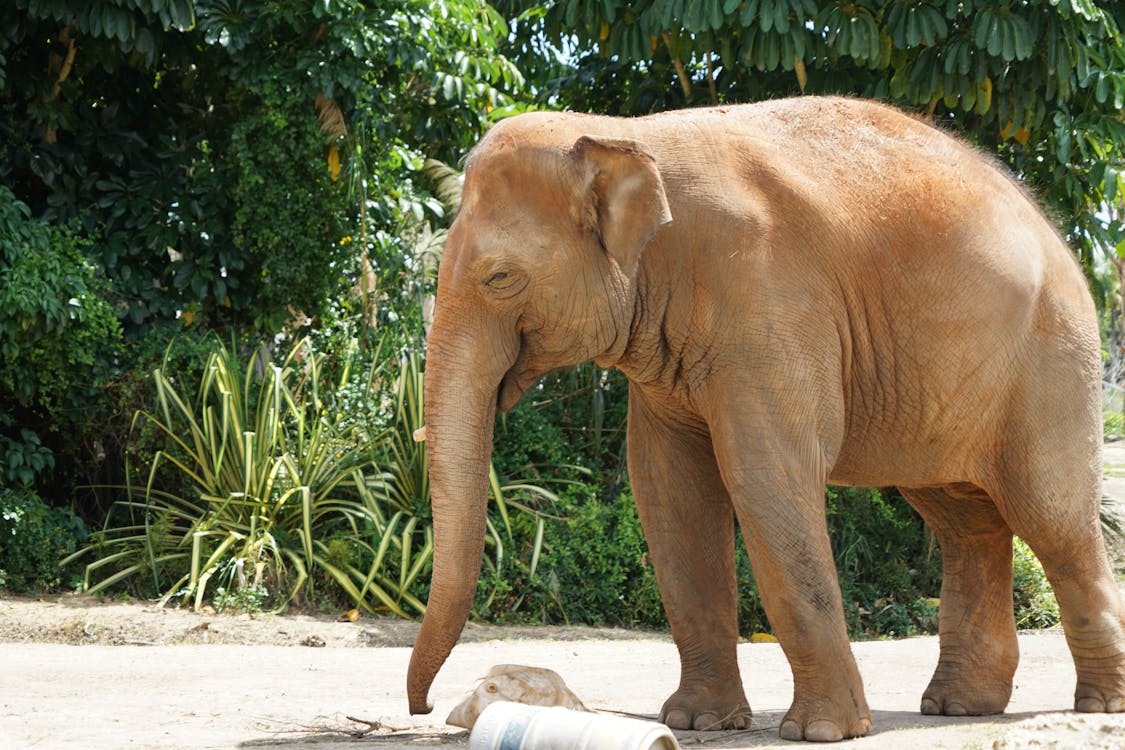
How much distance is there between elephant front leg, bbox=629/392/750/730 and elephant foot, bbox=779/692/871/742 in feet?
2.01

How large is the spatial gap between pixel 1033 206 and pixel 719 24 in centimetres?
318

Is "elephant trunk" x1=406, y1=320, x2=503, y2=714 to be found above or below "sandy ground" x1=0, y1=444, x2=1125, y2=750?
above

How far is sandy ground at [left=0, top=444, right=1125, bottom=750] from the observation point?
16.5 feet

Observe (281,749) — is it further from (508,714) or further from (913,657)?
(913,657)

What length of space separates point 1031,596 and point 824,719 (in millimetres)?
6137

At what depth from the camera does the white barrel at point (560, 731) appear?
12.3 feet

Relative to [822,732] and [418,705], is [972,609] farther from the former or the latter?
[418,705]

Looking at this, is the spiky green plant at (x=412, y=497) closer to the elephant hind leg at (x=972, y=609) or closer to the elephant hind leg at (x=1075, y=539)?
the elephant hind leg at (x=972, y=609)

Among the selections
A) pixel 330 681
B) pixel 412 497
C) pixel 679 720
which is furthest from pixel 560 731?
pixel 412 497

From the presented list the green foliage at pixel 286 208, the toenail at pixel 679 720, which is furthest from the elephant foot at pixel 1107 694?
the green foliage at pixel 286 208

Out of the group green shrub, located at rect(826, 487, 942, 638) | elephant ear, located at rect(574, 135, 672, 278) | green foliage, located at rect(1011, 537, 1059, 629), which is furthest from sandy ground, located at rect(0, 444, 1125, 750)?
elephant ear, located at rect(574, 135, 672, 278)

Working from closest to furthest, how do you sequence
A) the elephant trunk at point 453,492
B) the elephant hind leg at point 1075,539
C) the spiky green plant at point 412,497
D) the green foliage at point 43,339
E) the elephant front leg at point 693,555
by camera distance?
1. the elephant trunk at point 453,492
2. the elephant hind leg at point 1075,539
3. the elephant front leg at point 693,555
4. the green foliage at point 43,339
5. the spiky green plant at point 412,497

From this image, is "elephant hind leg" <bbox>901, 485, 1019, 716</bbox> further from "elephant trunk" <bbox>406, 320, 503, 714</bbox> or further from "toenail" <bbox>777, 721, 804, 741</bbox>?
"elephant trunk" <bbox>406, 320, 503, 714</bbox>

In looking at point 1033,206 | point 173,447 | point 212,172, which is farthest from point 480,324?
point 212,172
